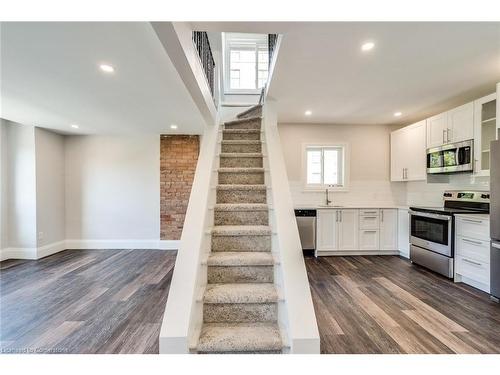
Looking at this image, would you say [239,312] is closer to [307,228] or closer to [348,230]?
[307,228]

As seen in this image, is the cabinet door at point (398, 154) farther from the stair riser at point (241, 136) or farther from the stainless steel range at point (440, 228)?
the stair riser at point (241, 136)

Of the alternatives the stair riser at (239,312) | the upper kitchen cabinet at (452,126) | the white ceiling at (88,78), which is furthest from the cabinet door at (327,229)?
the stair riser at (239,312)

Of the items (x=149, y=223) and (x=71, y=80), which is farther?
(x=149, y=223)

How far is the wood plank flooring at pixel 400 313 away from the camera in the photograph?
198 cm

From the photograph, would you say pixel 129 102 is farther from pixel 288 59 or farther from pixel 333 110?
pixel 333 110

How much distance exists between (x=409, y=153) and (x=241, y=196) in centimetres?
350

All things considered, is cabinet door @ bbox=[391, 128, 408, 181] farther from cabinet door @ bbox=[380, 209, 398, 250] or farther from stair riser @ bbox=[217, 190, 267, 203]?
stair riser @ bbox=[217, 190, 267, 203]

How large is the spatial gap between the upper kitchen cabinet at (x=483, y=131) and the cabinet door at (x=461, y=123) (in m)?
0.07

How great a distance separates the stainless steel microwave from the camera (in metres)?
3.35

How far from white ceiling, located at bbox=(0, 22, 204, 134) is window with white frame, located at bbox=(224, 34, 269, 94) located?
2.34m

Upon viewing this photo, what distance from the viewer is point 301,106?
3.97m
